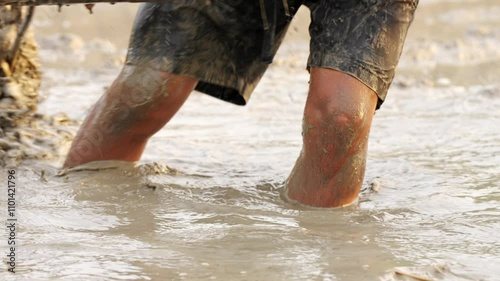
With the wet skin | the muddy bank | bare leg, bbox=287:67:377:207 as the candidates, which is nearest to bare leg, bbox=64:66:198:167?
the wet skin

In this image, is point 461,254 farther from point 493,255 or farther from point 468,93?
point 468,93

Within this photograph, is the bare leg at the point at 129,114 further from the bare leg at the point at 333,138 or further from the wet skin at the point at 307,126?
the bare leg at the point at 333,138

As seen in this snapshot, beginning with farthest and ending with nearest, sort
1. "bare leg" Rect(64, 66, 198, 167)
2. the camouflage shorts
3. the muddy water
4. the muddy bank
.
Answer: the muddy bank → "bare leg" Rect(64, 66, 198, 167) → the camouflage shorts → the muddy water

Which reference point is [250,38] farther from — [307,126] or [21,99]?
[21,99]

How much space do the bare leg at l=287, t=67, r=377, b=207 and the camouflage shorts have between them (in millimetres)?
55

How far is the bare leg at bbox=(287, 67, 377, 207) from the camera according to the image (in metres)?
3.23

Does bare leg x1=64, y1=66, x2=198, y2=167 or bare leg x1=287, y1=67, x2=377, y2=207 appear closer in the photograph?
bare leg x1=287, y1=67, x2=377, y2=207

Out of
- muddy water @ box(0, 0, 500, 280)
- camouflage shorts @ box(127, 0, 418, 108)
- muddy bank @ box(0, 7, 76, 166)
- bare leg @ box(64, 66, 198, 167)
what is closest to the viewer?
muddy water @ box(0, 0, 500, 280)

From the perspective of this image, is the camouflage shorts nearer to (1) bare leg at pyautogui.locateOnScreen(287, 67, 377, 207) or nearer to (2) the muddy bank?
(1) bare leg at pyautogui.locateOnScreen(287, 67, 377, 207)

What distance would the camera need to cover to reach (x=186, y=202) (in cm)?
342

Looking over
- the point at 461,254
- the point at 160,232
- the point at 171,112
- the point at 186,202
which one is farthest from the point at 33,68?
the point at 461,254

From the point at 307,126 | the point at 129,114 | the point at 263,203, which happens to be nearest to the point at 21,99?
the point at 129,114

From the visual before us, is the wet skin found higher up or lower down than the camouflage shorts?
lower down

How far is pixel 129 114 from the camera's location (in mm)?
3615
